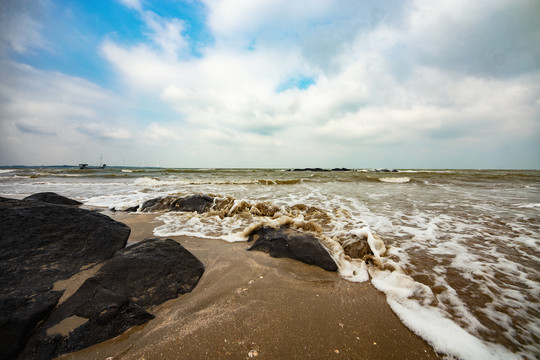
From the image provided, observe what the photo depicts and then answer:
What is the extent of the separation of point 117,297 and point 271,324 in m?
1.54

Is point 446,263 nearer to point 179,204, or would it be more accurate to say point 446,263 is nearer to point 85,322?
point 85,322

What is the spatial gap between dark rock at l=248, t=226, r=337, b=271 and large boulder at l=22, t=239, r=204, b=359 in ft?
3.86

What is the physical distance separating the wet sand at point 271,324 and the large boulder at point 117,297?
109 millimetres

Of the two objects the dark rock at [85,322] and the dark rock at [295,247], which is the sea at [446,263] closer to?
the dark rock at [295,247]

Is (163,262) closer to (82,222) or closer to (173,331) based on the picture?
(173,331)

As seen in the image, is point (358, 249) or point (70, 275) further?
point (358, 249)

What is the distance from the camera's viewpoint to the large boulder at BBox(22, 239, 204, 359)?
1618 millimetres

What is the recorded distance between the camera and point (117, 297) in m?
1.94

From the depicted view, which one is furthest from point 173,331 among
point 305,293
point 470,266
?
point 470,266

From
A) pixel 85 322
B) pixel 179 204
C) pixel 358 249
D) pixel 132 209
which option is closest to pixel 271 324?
pixel 85 322

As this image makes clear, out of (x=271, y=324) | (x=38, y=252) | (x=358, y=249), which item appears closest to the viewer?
(x=271, y=324)

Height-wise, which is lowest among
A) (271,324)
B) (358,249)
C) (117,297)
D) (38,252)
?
(271,324)

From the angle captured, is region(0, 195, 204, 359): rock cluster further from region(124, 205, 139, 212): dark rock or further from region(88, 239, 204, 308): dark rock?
region(124, 205, 139, 212): dark rock

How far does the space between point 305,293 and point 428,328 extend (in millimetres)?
1207
